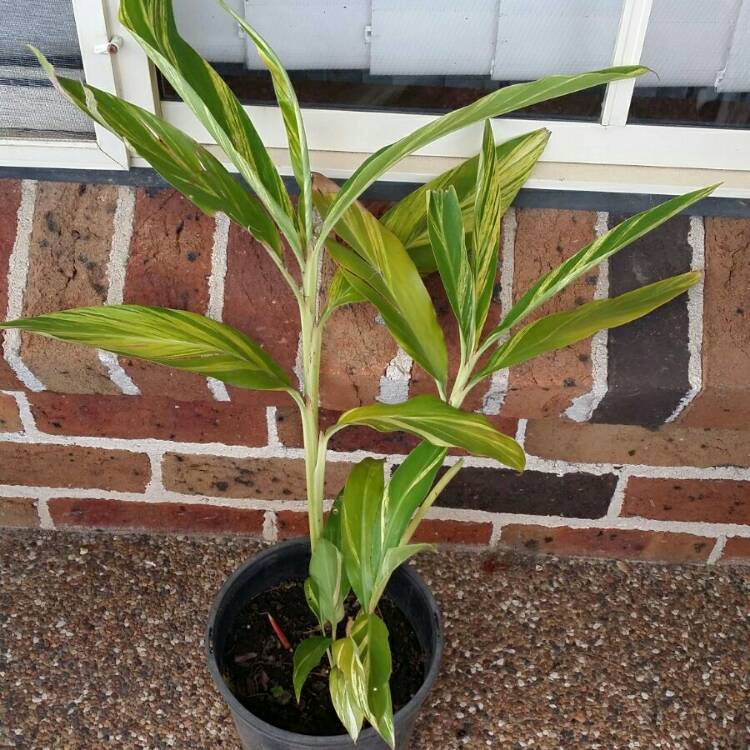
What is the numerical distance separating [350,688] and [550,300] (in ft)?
1.88

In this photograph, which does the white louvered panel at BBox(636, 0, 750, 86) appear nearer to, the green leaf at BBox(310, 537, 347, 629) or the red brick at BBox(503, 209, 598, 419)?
the red brick at BBox(503, 209, 598, 419)

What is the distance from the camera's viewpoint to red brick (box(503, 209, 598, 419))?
3.81 ft

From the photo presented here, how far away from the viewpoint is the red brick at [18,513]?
146cm

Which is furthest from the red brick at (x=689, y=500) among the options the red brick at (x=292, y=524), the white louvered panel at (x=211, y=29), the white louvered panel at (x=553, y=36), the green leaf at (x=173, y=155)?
the white louvered panel at (x=211, y=29)

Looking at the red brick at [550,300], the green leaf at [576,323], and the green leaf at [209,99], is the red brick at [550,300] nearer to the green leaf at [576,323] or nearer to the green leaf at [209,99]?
the green leaf at [576,323]


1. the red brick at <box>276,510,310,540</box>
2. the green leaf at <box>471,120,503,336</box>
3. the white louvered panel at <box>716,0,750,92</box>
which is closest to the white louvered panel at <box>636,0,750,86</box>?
the white louvered panel at <box>716,0,750,92</box>

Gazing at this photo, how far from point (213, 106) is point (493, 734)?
0.97m

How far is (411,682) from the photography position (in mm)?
1131

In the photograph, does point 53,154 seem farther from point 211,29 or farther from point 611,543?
point 611,543

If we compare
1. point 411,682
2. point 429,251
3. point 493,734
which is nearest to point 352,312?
point 429,251

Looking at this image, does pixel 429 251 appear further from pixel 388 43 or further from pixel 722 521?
pixel 722 521

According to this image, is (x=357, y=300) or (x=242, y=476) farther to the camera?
(x=242, y=476)

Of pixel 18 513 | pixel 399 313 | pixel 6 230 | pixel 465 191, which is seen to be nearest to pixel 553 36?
pixel 465 191

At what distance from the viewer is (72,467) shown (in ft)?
4.62
